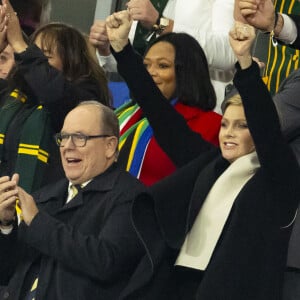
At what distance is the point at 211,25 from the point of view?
20.4 feet

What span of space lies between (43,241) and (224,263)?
82 centimetres

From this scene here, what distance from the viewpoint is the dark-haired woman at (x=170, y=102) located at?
18.2 ft

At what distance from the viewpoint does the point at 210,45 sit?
237 inches

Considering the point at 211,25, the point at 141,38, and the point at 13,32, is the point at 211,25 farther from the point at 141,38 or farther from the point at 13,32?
the point at 13,32

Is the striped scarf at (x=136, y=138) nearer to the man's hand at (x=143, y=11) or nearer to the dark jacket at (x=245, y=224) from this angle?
the man's hand at (x=143, y=11)

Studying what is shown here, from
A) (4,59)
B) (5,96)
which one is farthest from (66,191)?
(4,59)

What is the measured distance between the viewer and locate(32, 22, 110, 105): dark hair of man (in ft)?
19.3

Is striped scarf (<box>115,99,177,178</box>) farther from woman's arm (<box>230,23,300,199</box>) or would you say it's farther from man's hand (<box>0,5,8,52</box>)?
woman's arm (<box>230,23,300,199</box>)

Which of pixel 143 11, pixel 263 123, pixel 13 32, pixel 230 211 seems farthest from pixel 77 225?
pixel 143 11

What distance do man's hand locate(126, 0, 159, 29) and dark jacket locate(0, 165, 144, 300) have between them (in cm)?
100

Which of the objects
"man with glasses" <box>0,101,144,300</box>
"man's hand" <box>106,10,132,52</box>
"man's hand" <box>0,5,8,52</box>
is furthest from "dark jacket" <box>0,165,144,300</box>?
"man's hand" <box>0,5,8,52</box>

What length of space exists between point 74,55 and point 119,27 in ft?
2.53

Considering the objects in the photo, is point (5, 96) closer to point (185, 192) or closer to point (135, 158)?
point (135, 158)

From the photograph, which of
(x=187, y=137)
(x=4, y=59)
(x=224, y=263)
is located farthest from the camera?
(x=4, y=59)
